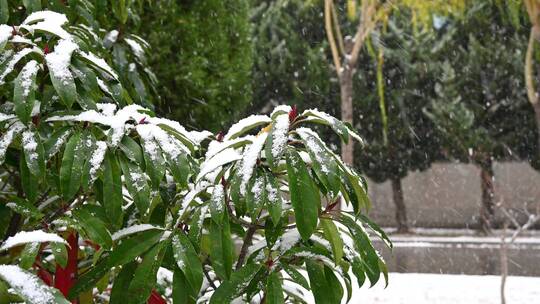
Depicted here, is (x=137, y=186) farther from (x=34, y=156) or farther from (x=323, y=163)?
(x=323, y=163)

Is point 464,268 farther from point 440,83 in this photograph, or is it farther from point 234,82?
point 440,83

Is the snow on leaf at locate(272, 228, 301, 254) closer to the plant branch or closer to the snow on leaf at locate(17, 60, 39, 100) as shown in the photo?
the plant branch

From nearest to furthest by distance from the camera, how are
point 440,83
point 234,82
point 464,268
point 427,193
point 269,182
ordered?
point 269,182 → point 234,82 → point 464,268 → point 440,83 → point 427,193

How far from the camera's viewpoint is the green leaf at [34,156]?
3.88 ft

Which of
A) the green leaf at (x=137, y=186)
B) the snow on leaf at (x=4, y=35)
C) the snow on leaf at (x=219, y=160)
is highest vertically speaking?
the snow on leaf at (x=4, y=35)

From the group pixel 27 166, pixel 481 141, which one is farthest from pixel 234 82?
pixel 481 141

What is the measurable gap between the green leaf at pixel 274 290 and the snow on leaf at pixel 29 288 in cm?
32

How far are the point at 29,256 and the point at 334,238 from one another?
0.53 m

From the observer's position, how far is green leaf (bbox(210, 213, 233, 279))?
114 centimetres

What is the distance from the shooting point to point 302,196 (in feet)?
3.67

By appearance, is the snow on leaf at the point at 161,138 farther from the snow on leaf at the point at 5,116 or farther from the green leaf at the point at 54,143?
the snow on leaf at the point at 5,116

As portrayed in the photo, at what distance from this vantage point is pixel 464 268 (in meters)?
8.15

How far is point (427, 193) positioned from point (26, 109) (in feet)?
53.7

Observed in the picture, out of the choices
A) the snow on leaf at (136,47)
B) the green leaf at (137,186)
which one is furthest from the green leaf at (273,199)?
the snow on leaf at (136,47)
